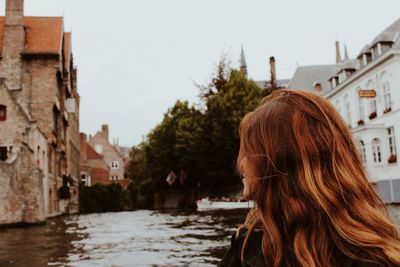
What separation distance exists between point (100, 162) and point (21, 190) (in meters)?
51.0

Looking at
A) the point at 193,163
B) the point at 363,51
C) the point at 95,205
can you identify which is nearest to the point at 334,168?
the point at 363,51

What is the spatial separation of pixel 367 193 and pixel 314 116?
293 millimetres

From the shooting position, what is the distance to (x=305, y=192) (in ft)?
5.07

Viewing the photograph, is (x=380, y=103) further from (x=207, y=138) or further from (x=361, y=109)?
(x=207, y=138)

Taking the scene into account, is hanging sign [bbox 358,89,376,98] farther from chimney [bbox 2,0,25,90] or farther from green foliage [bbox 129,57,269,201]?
chimney [bbox 2,0,25,90]

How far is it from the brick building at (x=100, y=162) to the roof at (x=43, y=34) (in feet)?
92.0

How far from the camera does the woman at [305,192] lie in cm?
151

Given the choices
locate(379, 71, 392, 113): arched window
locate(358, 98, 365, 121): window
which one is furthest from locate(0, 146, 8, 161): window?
locate(358, 98, 365, 121): window

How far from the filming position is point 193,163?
4859 cm

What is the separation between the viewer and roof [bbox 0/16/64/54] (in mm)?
36781

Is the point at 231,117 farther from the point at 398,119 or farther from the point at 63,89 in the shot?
the point at 398,119

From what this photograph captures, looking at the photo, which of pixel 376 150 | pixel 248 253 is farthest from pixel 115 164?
pixel 248 253

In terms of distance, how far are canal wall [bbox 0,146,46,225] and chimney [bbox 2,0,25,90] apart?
51.4 ft

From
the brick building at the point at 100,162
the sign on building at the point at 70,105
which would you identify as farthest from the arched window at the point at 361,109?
the brick building at the point at 100,162
